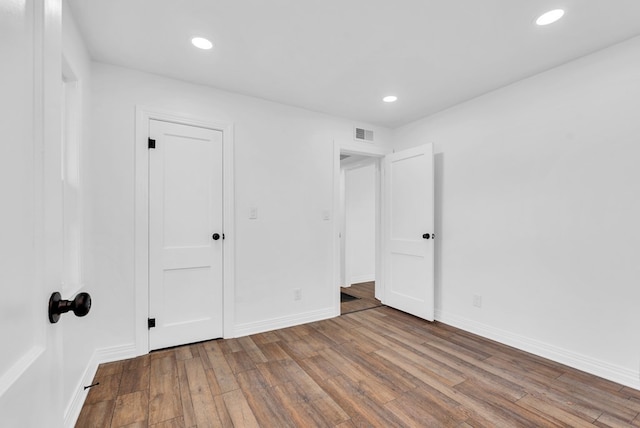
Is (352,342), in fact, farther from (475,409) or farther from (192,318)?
(192,318)

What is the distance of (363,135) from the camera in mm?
3871

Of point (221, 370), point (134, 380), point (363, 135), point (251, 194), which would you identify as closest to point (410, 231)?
point (363, 135)

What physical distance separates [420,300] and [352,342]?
42.8 inches

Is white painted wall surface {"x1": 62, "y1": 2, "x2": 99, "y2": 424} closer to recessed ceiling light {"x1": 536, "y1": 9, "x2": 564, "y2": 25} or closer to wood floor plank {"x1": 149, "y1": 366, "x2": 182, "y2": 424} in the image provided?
wood floor plank {"x1": 149, "y1": 366, "x2": 182, "y2": 424}

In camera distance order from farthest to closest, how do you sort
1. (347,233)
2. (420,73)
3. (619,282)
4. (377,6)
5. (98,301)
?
(347,233) → (420,73) → (98,301) → (619,282) → (377,6)

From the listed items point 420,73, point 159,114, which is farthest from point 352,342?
point 159,114

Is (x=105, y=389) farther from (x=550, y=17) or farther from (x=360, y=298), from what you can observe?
(x=550, y=17)

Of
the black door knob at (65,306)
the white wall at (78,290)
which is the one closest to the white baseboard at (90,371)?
the white wall at (78,290)

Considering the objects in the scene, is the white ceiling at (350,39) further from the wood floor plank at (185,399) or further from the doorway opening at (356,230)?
the wood floor plank at (185,399)

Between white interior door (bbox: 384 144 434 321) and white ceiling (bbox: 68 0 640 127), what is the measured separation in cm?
93

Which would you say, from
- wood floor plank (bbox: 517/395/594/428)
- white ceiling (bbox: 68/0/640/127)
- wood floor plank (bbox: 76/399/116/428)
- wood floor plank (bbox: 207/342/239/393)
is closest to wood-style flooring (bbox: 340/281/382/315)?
wood floor plank (bbox: 207/342/239/393)

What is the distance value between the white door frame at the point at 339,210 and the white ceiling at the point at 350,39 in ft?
2.88

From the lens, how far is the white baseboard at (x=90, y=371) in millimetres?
1704

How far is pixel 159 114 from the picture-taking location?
2641mm
